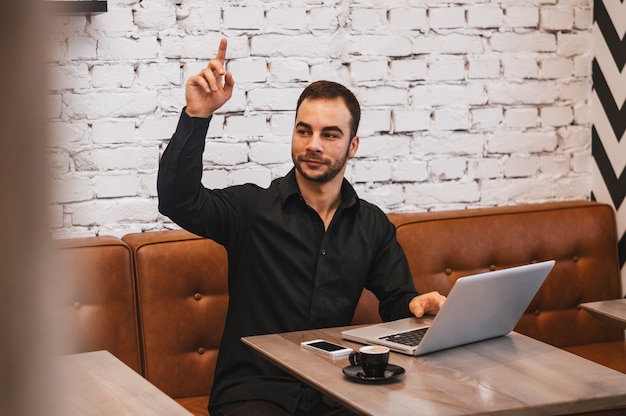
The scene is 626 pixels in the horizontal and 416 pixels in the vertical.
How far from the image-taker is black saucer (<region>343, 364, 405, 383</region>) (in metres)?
1.57

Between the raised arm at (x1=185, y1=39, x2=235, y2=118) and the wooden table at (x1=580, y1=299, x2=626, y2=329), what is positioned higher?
the raised arm at (x1=185, y1=39, x2=235, y2=118)

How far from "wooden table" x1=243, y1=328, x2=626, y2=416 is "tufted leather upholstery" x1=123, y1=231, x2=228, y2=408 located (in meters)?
0.60

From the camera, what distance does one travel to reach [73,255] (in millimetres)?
142

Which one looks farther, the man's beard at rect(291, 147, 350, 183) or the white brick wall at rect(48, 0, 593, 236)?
the white brick wall at rect(48, 0, 593, 236)

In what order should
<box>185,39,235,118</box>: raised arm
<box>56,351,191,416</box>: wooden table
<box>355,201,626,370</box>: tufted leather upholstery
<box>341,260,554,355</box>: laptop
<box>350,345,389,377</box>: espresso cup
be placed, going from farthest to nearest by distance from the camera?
<box>355,201,626,370</box>: tufted leather upholstery → <box>185,39,235,118</box>: raised arm → <box>341,260,554,355</box>: laptop → <box>350,345,389,377</box>: espresso cup → <box>56,351,191,416</box>: wooden table

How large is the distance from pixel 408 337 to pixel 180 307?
0.84m

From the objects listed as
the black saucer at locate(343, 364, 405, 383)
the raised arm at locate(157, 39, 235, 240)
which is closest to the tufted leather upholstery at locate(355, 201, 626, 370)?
the raised arm at locate(157, 39, 235, 240)

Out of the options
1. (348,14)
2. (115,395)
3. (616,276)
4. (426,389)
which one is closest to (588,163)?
(616,276)

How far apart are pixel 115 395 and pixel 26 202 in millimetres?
1384

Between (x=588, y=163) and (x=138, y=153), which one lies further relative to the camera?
(x=588, y=163)

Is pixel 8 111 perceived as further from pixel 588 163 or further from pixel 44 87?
pixel 588 163

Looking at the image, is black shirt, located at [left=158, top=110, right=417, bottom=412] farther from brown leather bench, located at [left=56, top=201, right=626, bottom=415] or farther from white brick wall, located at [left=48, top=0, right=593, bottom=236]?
white brick wall, located at [left=48, top=0, right=593, bottom=236]

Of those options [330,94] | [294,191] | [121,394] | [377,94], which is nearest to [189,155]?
[294,191]

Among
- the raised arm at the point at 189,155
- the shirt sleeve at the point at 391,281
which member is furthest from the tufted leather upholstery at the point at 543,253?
the raised arm at the point at 189,155
